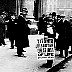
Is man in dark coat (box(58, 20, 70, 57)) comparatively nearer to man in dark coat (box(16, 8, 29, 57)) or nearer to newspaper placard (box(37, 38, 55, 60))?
man in dark coat (box(16, 8, 29, 57))

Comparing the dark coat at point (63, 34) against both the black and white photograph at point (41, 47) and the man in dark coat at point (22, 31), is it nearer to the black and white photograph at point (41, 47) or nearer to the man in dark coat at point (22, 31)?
the black and white photograph at point (41, 47)

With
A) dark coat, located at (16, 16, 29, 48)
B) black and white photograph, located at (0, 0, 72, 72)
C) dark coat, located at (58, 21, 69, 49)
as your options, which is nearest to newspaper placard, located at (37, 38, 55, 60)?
black and white photograph, located at (0, 0, 72, 72)

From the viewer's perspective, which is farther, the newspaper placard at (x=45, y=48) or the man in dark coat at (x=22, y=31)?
the man in dark coat at (x=22, y=31)

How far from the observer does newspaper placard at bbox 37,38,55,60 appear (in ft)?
33.6

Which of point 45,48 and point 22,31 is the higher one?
point 22,31

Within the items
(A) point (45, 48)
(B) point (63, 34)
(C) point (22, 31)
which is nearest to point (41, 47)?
(A) point (45, 48)

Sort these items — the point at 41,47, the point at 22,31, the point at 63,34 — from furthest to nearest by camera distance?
1. the point at 63,34
2. the point at 22,31
3. the point at 41,47

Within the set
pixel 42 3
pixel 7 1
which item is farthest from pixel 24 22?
pixel 42 3

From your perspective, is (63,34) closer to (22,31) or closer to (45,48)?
(22,31)

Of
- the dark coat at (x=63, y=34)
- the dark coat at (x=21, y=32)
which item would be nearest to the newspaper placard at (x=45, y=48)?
the dark coat at (x=21, y=32)

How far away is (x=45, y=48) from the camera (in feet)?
33.8

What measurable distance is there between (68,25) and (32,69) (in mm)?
3642

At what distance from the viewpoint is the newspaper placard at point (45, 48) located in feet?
33.6

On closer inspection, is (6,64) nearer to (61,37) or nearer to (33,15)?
(61,37)
